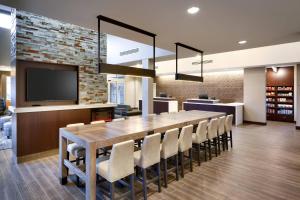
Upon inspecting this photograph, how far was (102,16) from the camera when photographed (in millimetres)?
3143

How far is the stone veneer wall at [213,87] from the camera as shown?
10.1 metres

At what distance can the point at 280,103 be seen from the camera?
387 inches

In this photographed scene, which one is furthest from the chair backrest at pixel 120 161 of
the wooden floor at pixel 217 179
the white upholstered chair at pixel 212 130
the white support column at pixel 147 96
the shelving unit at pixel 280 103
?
the shelving unit at pixel 280 103

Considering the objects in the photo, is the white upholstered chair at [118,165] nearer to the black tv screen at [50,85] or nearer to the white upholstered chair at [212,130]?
the white upholstered chair at [212,130]

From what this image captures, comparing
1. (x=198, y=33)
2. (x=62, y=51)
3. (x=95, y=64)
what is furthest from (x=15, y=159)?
(x=198, y=33)

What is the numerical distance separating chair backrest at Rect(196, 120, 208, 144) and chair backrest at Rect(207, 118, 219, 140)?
20 centimetres

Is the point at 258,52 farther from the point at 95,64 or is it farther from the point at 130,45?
the point at 95,64

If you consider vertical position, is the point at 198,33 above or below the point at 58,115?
above

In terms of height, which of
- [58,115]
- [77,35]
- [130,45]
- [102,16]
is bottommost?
[58,115]

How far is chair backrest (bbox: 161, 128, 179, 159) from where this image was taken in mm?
3072

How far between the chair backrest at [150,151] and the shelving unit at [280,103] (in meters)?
9.62

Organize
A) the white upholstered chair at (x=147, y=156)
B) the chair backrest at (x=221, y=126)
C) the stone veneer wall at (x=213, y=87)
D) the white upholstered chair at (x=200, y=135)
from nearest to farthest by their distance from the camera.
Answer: the white upholstered chair at (x=147, y=156)
the white upholstered chair at (x=200, y=135)
the chair backrest at (x=221, y=126)
the stone veneer wall at (x=213, y=87)

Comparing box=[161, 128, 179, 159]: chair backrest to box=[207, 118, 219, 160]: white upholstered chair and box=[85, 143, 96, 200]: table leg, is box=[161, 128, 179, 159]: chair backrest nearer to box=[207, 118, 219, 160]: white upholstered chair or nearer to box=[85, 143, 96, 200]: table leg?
box=[85, 143, 96, 200]: table leg

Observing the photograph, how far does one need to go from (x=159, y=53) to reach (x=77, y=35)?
109 inches
